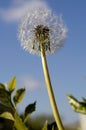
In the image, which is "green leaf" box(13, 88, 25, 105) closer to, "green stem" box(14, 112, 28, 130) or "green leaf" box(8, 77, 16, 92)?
"green leaf" box(8, 77, 16, 92)

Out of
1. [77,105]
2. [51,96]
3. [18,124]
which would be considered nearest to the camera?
[77,105]

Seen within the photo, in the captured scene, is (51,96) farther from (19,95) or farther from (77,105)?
(77,105)

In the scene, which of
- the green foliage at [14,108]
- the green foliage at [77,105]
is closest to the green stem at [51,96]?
the green foliage at [14,108]

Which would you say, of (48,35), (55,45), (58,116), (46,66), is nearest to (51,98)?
(58,116)

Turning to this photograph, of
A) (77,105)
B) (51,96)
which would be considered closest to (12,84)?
(51,96)

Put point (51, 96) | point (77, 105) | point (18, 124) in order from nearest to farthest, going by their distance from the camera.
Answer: point (77, 105)
point (18, 124)
point (51, 96)

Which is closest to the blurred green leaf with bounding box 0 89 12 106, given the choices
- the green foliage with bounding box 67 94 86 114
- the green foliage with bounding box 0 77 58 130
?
the green foliage with bounding box 0 77 58 130

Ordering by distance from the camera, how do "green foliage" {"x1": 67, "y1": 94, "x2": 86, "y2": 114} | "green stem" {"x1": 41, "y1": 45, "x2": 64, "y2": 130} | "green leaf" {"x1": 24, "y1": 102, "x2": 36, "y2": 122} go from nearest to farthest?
"green foliage" {"x1": 67, "y1": 94, "x2": 86, "y2": 114}
"green stem" {"x1": 41, "y1": 45, "x2": 64, "y2": 130}
"green leaf" {"x1": 24, "y1": 102, "x2": 36, "y2": 122}

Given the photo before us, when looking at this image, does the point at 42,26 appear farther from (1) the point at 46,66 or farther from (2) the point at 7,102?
(2) the point at 7,102

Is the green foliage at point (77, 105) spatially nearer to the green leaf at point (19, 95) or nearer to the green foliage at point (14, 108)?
the green foliage at point (14, 108)
